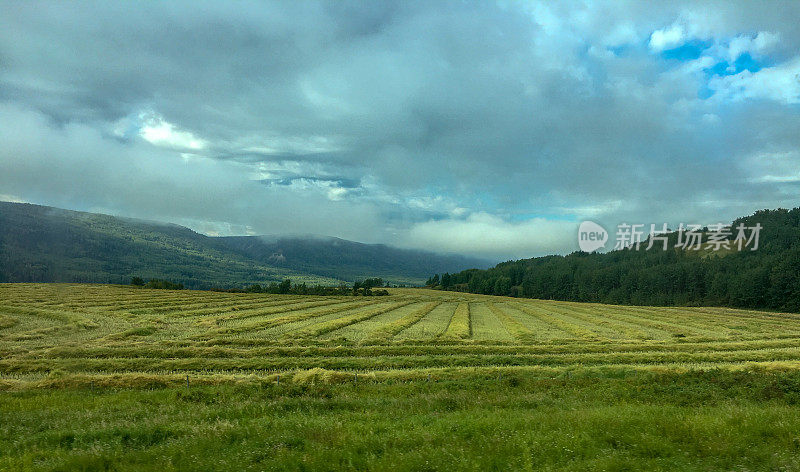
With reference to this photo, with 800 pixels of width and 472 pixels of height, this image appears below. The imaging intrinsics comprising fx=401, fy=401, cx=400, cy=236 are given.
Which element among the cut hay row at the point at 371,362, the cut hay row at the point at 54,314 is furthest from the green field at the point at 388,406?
the cut hay row at the point at 54,314

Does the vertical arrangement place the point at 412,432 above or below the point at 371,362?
above

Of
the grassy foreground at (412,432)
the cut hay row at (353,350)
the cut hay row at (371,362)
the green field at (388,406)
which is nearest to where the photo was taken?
the grassy foreground at (412,432)

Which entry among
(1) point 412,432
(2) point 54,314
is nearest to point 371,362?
(1) point 412,432

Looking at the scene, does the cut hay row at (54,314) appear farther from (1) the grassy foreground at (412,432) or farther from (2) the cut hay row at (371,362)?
(1) the grassy foreground at (412,432)

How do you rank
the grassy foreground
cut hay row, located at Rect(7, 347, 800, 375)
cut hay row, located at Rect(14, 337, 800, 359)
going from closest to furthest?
the grassy foreground
cut hay row, located at Rect(7, 347, 800, 375)
cut hay row, located at Rect(14, 337, 800, 359)

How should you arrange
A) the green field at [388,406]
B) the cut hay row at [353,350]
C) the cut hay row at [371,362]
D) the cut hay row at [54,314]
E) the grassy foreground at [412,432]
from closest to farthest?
the grassy foreground at [412,432]
the green field at [388,406]
the cut hay row at [371,362]
the cut hay row at [353,350]
the cut hay row at [54,314]

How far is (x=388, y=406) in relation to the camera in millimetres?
19203

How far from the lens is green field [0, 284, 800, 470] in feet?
38.5

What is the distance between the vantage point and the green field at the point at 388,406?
462 inches

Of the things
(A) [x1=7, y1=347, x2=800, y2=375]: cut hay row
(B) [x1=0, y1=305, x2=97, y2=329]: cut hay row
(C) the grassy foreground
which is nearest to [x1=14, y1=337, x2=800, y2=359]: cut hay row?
(A) [x1=7, y1=347, x2=800, y2=375]: cut hay row

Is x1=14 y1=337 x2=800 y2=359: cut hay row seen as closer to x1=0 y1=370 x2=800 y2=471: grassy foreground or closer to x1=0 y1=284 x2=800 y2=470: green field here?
x1=0 y1=284 x2=800 y2=470: green field

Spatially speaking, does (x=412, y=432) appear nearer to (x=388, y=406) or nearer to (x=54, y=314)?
(x=388, y=406)

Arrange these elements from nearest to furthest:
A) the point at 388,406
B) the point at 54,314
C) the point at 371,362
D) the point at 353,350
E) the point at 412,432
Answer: the point at 412,432
the point at 388,406
the point at 371,362
the point at 353,350
the point at 54,314

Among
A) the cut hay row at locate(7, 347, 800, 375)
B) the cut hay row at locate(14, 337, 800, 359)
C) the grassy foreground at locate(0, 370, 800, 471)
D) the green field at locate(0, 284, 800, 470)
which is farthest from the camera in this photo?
the cut hay row at locate(14, 337, 800, 359)
